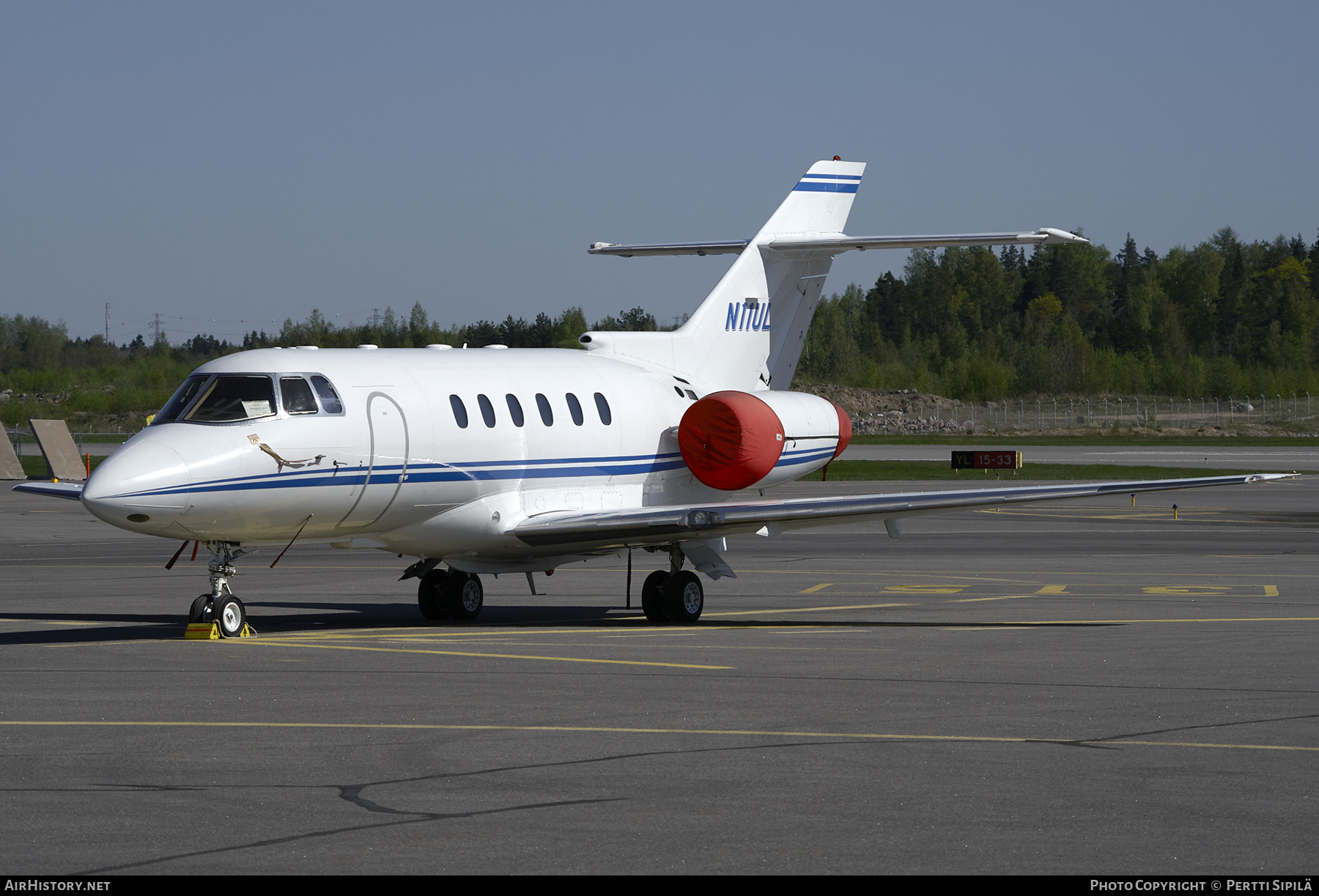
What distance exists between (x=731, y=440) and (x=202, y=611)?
7.72 m

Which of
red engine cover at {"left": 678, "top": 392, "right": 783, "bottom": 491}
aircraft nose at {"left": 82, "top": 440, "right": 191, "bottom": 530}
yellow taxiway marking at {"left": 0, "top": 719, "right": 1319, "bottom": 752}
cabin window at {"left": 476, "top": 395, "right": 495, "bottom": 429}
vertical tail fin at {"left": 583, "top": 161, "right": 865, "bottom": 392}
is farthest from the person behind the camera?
vertical tail fin at {"left": 583, "top": 161, "right": 865, "bottom": 392}

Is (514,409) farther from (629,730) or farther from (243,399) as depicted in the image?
(629,730)

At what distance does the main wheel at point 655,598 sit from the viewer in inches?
803

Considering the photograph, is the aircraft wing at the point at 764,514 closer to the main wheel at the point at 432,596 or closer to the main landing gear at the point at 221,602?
the main wheel at the point at 432,596

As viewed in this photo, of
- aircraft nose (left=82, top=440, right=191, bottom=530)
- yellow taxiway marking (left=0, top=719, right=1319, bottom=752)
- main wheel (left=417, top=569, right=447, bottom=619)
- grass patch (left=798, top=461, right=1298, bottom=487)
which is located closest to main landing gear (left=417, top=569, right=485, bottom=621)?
main wheel (left=417, top=569, right=447, bottom=619)

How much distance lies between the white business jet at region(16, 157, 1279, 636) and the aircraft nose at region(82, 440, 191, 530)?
22 mm

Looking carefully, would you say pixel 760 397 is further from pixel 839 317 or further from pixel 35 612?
pixel 839 317

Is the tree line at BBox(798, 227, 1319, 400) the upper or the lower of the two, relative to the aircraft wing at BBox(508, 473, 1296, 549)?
upper

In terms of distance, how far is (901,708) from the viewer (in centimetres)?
1269

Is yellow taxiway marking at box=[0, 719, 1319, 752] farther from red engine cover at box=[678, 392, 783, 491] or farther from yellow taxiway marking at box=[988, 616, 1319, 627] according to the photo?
red engine cover at box=[678, 392, 783, 491]

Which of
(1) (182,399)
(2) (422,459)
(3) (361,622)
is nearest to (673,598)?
(2) (422,459)

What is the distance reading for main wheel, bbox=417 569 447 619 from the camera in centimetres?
2061

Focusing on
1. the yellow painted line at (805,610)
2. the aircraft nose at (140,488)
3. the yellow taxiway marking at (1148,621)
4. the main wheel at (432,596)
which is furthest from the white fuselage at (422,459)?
the yellow taxiway marking at (1148,621)

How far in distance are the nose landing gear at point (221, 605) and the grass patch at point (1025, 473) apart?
37.9 metres
